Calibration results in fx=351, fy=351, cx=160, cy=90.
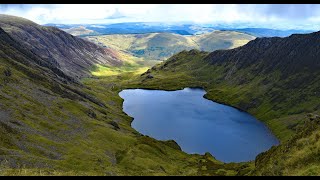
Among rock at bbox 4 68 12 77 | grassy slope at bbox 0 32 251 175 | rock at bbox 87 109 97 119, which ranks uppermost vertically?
rock at bbox 4 68 12 77

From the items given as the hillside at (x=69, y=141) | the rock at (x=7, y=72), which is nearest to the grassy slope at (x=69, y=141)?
the hillside at (x=69, y=141)

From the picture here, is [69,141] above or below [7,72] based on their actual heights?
below

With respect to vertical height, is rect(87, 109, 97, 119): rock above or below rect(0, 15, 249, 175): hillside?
above

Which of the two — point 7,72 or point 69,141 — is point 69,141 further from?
point 7,72

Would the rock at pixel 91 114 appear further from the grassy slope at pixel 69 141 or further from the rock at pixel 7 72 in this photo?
the rock at pixel 7 72

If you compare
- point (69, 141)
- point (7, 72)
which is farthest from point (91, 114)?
point (69, 141)

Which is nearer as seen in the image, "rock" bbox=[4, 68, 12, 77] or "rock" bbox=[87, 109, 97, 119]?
"rock" bbox=[4, 68, 12, 77]

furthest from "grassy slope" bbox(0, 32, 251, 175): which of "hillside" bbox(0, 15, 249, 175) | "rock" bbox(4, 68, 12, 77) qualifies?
"rock" bbox(4, 68, 12, 77)

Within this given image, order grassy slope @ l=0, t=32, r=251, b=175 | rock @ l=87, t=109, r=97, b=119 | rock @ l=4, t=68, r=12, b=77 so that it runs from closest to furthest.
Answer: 1. grassy slope @ l=0, t=32, r=251, b=175
2. rock @ l=4, t=68, r=12, b=77
3. rock @ l=87, t=109, r=97, b=119

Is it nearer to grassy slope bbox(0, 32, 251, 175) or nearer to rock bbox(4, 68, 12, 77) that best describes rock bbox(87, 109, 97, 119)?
grassy slope bbox(0, 32, 251, 175)

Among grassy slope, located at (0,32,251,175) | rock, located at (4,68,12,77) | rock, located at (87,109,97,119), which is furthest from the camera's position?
rock, located at (87,109,97,119)

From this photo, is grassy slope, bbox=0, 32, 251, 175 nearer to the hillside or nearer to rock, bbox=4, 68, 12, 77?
the hillside
